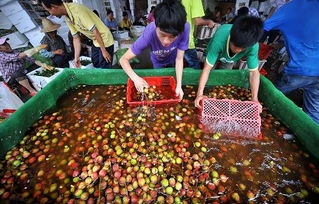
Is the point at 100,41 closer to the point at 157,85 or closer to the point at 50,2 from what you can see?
the point at 50,2

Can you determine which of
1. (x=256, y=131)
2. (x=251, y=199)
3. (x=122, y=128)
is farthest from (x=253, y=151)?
(x=122, y=128)

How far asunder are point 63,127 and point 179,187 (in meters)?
1.53

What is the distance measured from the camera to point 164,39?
5.57ft

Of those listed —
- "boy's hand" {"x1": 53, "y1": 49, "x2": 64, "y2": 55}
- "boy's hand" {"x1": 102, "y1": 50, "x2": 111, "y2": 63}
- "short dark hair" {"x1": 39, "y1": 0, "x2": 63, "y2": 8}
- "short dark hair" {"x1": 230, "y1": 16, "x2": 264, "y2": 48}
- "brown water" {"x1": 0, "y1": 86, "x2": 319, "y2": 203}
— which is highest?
"short dark hair" {"x1": 39, "y1": 0, "x2": 63, "y2": 8}

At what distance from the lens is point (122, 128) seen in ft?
6.73

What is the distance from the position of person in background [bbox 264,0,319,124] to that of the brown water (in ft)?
2.66

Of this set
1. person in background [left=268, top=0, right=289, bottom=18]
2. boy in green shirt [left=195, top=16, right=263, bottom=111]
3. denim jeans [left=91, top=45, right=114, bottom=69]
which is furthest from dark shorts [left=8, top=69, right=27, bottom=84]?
person in background [left=268, top=0, right=289, bottom=18]

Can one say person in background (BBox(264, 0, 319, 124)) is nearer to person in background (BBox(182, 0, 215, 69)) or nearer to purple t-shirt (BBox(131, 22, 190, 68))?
person in background (BBox(182, 0, 215, 69))

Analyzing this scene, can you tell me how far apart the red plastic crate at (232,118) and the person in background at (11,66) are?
153 inches

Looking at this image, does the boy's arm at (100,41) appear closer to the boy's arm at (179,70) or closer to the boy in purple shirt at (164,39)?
the boy in purple shirt at (164,39)

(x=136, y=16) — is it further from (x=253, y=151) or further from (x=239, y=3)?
(x=253, y=151)

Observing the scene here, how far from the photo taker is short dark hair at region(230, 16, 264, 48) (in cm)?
157

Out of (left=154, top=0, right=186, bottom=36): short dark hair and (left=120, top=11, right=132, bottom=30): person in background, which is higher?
(left=154, top=0, right=186, bottom=36): short dark hair

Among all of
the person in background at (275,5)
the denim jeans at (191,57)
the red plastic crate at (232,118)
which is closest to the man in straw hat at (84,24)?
the denim jeans at (191,57)
